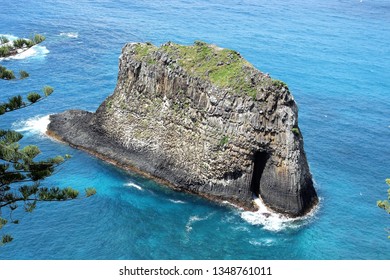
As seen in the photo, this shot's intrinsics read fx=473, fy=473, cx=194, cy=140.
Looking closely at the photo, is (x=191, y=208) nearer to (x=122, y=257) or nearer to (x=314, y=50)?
(x=122, y=257)

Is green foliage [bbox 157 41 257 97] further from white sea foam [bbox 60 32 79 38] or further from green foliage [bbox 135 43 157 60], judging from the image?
white sea foam [bbox 60 32 79 38]

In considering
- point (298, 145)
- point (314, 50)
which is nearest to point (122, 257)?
point (298, 145)

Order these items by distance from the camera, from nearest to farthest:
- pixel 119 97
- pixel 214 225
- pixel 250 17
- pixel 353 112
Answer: pixel 214 225 → pixel 119 97 → pixel 353 112 → pixel 250 17

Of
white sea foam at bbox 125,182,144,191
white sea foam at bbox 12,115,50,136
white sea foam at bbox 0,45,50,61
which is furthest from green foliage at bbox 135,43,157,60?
white sea foam at bbox 0,45,50,61

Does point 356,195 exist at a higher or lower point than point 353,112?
lower

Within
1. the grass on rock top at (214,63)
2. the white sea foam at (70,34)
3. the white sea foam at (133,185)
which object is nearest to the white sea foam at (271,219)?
the white sea foam at (133,185)

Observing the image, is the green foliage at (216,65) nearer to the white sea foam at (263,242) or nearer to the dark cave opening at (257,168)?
the dark cave opening at (257,168)
